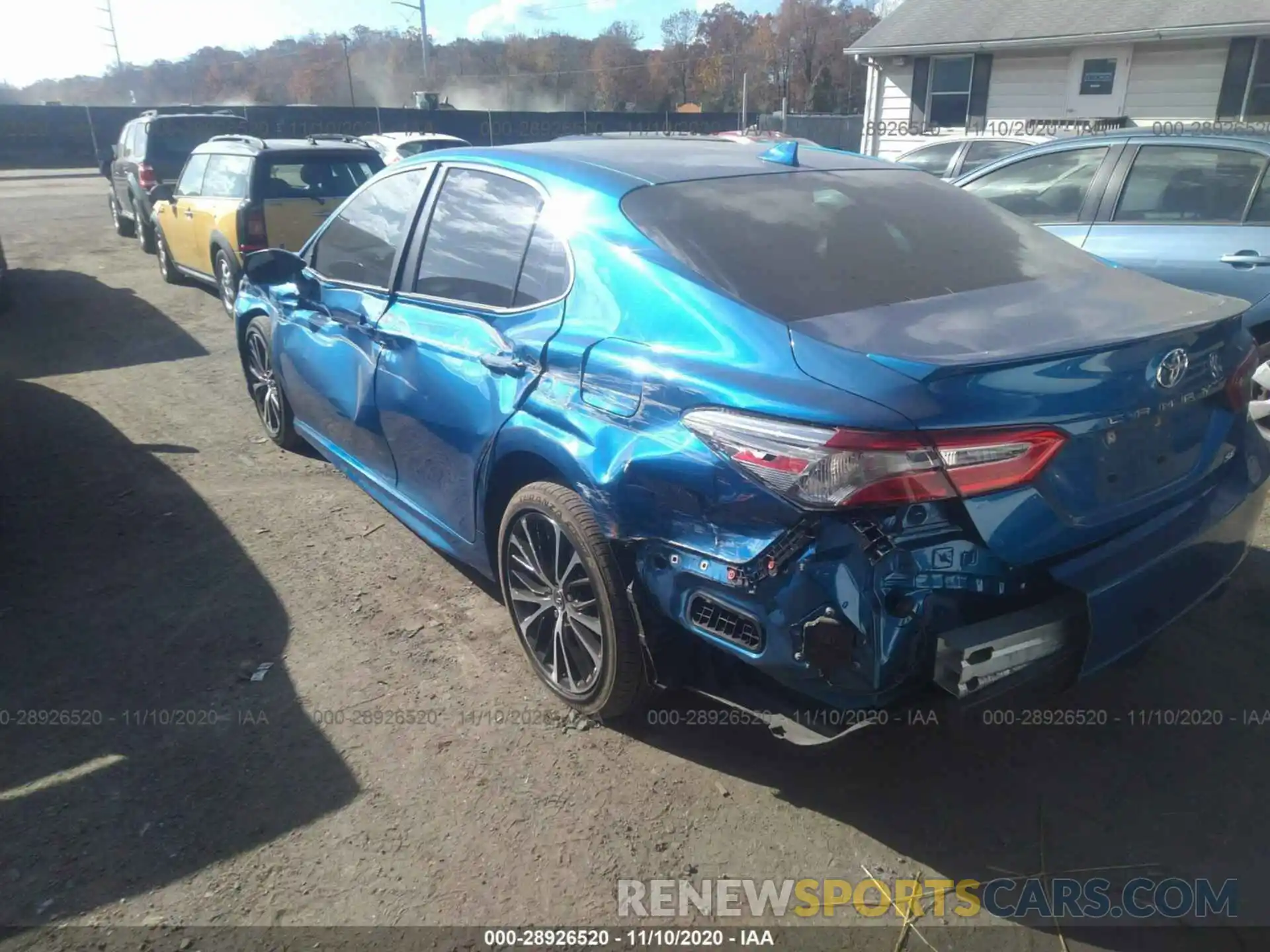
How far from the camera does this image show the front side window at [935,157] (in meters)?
10.6

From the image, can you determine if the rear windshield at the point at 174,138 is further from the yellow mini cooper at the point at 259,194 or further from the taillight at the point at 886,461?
the taillight at the point at 886,461

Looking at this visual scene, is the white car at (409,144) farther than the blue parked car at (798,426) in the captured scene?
Yes

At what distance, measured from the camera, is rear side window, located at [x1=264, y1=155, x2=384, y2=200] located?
8453 mm

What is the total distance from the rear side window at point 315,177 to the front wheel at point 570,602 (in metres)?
6.46

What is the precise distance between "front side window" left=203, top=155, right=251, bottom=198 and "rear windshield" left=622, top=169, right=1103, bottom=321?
6.79 metres

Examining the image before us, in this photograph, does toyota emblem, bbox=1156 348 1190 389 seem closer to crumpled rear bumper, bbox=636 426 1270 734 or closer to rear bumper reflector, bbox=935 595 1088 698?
crumpled rear bumper, bbox=636 426 1270 734

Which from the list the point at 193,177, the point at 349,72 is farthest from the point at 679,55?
the point at 193,177

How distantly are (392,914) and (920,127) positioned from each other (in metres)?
19.6

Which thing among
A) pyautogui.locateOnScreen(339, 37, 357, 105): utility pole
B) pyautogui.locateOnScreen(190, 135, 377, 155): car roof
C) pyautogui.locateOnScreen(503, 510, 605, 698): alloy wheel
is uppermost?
pyautogui.locateOnScreen(339, 37, 357, 105): utility pole

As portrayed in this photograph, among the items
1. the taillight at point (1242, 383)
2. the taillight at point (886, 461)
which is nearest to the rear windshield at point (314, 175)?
the taillight at point (886, 461)

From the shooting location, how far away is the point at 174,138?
491 inches

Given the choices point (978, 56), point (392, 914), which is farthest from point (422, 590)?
point (978, 56)

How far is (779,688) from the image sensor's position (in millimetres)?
2428

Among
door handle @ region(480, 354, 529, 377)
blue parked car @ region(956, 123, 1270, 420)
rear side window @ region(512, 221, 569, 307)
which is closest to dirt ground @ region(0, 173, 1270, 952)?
door handle @ region(480, 354, 529, 377)
